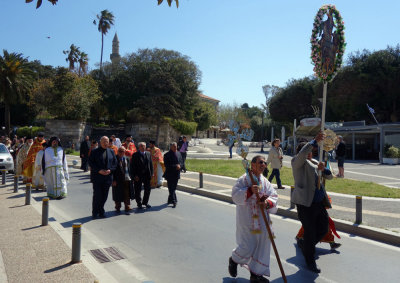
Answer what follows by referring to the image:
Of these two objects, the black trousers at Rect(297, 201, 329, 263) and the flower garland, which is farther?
the flower garland

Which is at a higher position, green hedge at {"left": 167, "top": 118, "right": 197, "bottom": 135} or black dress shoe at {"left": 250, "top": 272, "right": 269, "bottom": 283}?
green hedge at {"left": 167, "top": 118, "right": 197, "bottom": 135}

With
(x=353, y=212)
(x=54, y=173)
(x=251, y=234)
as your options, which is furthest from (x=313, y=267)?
(x=54, y=173)

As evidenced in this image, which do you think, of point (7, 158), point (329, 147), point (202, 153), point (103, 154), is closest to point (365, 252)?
point (329, 147)

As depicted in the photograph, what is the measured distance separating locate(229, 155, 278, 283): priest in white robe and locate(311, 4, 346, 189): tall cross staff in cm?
218

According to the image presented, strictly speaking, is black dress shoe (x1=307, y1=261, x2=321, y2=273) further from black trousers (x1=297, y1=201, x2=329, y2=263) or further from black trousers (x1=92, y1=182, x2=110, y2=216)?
black trousers (x1=92, y1=182, x2=110, y2=216)

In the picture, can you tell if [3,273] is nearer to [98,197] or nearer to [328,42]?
[98,197]

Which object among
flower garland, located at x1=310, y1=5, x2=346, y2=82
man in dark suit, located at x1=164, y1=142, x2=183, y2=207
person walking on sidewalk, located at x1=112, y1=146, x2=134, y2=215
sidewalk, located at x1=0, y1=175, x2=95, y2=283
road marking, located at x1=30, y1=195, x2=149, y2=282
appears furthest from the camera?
man in dark suit, located at x1=164, y1=142, x2=183, y2=207

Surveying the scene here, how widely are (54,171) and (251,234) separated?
25.4 ft

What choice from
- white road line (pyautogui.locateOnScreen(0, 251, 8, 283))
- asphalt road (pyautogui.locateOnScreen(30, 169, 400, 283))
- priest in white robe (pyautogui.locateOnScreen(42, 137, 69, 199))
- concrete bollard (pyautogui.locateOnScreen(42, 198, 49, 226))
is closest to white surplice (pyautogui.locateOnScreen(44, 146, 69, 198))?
priest in white robe (pyautogui.locateOnScreen(42, 137, 69, 199))

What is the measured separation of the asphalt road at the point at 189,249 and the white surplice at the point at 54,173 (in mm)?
1237

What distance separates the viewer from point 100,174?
771 cm

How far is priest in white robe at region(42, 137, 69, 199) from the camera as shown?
9953mm

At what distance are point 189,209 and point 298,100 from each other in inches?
1848

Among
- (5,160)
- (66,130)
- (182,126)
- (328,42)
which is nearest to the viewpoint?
(328,42)
